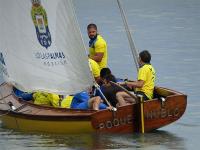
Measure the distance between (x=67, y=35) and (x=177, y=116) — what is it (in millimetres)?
3150

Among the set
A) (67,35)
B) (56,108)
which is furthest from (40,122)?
(67,35)

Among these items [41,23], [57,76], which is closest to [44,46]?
[41,23]

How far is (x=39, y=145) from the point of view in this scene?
22328 mm

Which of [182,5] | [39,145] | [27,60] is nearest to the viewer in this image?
[39,145]

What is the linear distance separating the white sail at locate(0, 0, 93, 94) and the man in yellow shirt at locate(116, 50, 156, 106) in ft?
3.19

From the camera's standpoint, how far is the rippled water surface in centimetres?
2253

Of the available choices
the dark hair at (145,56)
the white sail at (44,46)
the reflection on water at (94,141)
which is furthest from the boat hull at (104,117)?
the dark hair at (145,56)

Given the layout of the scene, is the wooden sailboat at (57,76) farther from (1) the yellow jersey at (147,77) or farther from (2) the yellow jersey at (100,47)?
(2) the yellow jersey at (100,47)

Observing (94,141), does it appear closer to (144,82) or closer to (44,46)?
(144,82)

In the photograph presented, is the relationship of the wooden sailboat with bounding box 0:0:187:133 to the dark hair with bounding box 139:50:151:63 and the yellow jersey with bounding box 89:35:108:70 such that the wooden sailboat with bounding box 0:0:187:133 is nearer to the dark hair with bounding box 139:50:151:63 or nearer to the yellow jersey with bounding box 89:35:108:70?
the dark hair with bounding box 139:50:151:63

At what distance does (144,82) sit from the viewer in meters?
23.2

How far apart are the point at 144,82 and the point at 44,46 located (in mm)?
2427

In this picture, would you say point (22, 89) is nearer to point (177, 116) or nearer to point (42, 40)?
point (42, 40)

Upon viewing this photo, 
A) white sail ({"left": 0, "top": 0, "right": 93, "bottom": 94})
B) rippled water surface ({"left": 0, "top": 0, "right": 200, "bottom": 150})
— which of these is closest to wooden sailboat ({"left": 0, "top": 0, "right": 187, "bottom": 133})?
white sail ({"left": 0, "top": 0, "right": 93, "bottom": 94})
